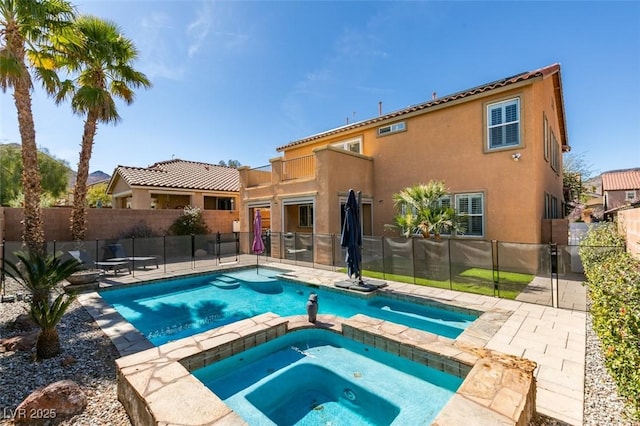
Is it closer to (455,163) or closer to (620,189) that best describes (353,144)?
(455,163)

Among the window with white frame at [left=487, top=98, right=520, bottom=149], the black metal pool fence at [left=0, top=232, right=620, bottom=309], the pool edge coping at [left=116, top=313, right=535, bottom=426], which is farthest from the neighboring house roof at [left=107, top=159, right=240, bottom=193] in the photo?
the window with white frame at [left=487, top=98, right=520, bottom=149]

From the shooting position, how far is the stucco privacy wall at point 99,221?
12.9 m

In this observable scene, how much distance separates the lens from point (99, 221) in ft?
50.5

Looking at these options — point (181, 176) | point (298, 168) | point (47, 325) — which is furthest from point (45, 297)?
point (181, 176)

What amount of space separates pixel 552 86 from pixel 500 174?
23.3 feet

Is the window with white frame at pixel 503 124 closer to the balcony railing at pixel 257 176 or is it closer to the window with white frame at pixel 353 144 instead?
the window with white frame at pixel 353 144

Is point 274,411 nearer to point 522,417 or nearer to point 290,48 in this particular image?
point 522,417

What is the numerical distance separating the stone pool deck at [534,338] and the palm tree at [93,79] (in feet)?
22.9

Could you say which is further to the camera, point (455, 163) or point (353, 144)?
point (353, 144)

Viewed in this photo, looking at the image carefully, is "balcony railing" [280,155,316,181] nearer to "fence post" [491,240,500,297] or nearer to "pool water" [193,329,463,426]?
"fence post" [491,240,500,297]

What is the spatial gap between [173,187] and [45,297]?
1555cm

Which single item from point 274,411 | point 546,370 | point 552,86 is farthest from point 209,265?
point 552,86

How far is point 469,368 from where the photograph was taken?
4262 millimetres

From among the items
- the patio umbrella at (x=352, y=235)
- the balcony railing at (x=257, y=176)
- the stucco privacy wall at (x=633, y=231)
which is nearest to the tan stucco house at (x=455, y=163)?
the balcony railing at (x=257, y=176)
